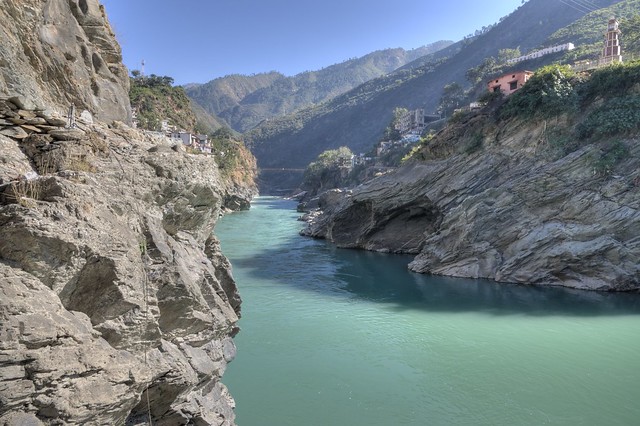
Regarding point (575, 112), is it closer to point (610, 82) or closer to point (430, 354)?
point (610, 82)

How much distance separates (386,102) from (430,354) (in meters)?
147

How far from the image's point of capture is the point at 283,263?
91.8ft

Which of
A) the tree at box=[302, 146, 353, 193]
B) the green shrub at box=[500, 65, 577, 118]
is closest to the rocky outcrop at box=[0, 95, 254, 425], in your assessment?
the green shrub at box=[500, 65, 577, 118]

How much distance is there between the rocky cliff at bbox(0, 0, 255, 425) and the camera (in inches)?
148

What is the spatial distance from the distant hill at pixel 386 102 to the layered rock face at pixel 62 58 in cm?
12340

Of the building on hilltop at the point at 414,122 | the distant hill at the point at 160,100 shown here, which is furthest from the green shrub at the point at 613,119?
the building on hilltop at the point at 414,122

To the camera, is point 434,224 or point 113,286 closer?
point 113,286

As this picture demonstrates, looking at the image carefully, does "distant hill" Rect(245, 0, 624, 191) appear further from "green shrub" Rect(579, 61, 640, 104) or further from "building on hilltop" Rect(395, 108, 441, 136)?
"green shrub" Rect(579, 61, 640, 104)

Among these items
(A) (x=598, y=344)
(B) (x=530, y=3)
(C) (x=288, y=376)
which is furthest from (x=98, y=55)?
(B) (x=530, y=3)

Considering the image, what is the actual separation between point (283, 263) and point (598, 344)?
17.5 m

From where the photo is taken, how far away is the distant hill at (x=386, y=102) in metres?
137

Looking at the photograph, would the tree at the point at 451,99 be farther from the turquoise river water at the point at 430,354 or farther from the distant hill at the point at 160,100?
the turquoise river water at the point at 430,354

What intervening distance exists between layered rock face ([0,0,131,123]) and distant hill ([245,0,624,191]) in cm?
12340

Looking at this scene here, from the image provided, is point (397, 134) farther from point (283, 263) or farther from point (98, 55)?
point (98, 55)
